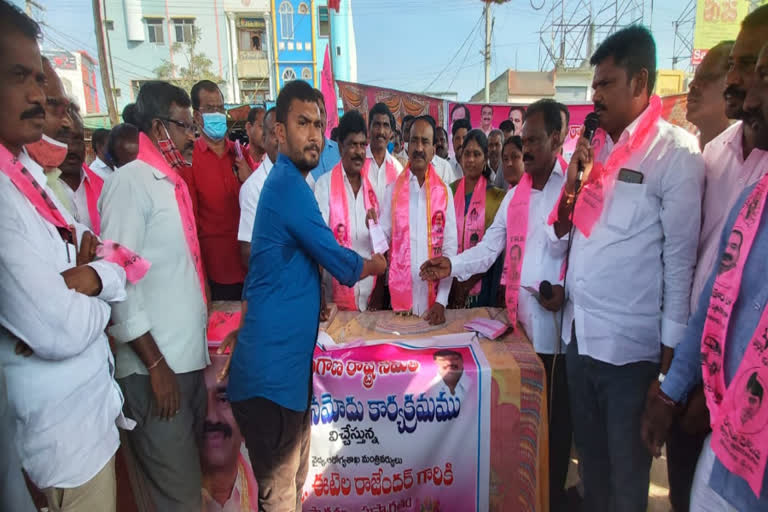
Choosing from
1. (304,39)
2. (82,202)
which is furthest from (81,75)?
(82,202)

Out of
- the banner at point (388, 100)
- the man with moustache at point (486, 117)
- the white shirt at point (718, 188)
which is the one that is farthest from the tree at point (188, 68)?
the white shirt at point (718, 188)

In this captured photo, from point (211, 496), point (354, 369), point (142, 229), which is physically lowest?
point (211, 496)

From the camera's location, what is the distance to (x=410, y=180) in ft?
10.1

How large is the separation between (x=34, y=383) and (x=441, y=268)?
6.33 feet

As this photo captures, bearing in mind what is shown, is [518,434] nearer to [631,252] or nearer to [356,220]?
[631,252]

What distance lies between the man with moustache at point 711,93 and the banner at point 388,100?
7.35 metres

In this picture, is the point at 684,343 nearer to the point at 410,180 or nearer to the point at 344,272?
the point at 344,272

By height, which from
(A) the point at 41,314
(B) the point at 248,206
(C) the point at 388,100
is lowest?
(A) the point at 41,314

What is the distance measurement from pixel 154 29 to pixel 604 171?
2946cm

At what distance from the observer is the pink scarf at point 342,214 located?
2.99 m

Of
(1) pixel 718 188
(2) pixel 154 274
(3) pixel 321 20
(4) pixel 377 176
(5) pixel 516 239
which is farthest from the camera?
(3) pixel 321 20

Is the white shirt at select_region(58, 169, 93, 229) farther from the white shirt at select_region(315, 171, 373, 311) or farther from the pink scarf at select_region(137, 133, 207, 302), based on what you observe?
the white shirt at select_region(315, 171, 373, 311)

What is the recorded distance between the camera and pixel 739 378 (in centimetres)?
106

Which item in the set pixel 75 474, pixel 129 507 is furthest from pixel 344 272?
pixel 129 507
